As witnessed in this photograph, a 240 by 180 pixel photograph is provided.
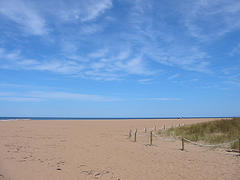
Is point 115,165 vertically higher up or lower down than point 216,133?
lower down

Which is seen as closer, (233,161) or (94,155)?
(233,161)

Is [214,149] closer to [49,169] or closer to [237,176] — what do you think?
[237,176]

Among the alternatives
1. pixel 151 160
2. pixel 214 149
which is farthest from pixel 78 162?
pixel 214 149

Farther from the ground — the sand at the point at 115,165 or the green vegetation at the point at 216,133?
the green vegetation at the point at 216,133

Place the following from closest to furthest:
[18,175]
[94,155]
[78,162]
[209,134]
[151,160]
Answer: [18,175] → [78,162] → [151,160] → [94,155] → [209,134]

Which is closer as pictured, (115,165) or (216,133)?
(115,165)

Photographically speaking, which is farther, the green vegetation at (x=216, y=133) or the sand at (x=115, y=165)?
the green vegetation at (x=216, y=133)

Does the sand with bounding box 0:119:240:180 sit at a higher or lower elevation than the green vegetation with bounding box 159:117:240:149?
lower

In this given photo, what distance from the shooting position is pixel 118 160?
9914 millimetres

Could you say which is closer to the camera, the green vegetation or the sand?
the sand

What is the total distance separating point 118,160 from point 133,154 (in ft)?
5.68

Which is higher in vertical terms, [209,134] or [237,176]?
[209,134]

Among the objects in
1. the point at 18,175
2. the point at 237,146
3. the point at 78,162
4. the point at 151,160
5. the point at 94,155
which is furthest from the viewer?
the point at 237,146

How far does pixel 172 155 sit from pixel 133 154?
207cm
